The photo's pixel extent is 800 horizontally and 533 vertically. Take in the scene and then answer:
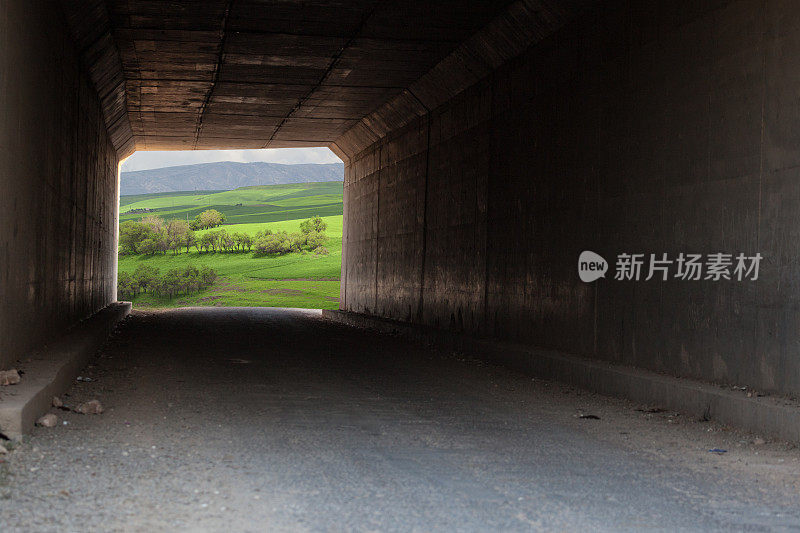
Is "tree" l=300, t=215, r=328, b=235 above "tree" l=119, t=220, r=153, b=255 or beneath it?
above

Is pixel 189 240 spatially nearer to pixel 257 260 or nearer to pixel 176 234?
pixel 176 234

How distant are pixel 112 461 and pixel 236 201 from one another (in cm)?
14739

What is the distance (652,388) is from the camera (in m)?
9.08

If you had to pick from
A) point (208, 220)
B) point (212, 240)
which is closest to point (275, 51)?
point (212, 240)

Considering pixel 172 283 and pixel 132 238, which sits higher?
pixel 132 238

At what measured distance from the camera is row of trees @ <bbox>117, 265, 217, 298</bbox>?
69.1 meters

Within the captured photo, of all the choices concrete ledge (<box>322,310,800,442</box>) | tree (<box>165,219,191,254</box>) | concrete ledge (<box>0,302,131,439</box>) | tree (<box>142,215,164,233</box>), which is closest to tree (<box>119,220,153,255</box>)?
tree (<box>142,215,164,233</box>)

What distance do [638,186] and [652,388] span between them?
8.46 ft

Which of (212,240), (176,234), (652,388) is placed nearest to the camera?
(652,388)

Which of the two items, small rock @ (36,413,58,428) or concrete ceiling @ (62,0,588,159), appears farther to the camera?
concrete ceiling @ (62,0,588,159)

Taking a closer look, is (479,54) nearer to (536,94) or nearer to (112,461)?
(536,94)

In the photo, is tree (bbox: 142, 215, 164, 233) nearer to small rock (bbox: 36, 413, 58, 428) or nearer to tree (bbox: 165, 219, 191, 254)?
tree (bbox: 165, 219, 191, 254)

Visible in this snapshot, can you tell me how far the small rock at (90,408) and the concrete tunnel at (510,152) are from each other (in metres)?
0.89

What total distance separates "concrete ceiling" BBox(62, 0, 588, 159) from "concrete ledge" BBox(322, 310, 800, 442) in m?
4.96
